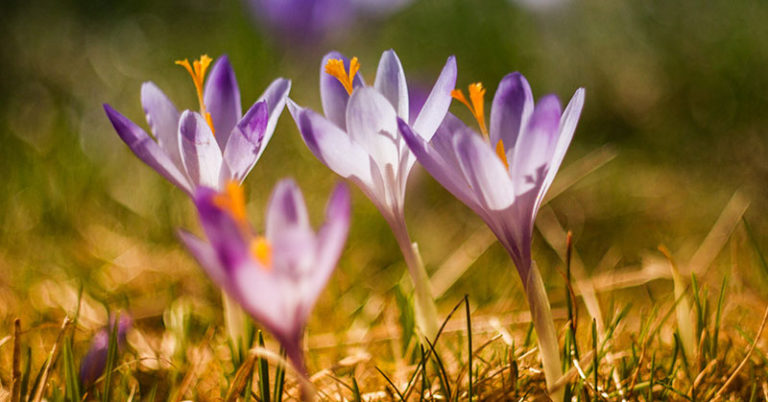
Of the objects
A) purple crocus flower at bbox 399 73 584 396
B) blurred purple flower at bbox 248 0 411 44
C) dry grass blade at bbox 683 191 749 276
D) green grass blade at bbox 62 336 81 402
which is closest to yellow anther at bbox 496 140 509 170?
purple crocus flower at bbox 399 73 584 396

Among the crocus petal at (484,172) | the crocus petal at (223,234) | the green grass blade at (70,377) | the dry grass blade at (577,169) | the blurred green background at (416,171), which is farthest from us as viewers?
the dry grass blade at (577,169)

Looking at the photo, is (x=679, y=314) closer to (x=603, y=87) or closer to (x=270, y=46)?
(x=603, y=87)

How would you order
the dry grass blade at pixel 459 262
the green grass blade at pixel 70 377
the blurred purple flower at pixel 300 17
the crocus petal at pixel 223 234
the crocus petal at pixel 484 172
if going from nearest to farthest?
1. the crocus petal at pixel 223 234
2. the crocus petal at pixel 484 172
3. the green grass blade at pixel 70 377
4. the dry grass blade at pixel 459 262
5. the blurred purple flower at pixel 300 17

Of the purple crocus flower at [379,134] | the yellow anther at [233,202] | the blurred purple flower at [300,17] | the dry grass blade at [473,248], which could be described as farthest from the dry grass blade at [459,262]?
the blurred purple flower at [300,17]

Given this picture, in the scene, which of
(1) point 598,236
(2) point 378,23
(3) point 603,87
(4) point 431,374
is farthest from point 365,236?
(2) point 378,23

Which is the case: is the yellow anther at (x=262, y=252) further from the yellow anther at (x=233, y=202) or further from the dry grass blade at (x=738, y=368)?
the dry grass blade at (x=738, y=368)

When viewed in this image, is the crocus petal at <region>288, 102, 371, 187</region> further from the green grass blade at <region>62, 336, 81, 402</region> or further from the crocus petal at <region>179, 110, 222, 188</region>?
the green grass blade at <region>62, 336, 81, 402</region>
